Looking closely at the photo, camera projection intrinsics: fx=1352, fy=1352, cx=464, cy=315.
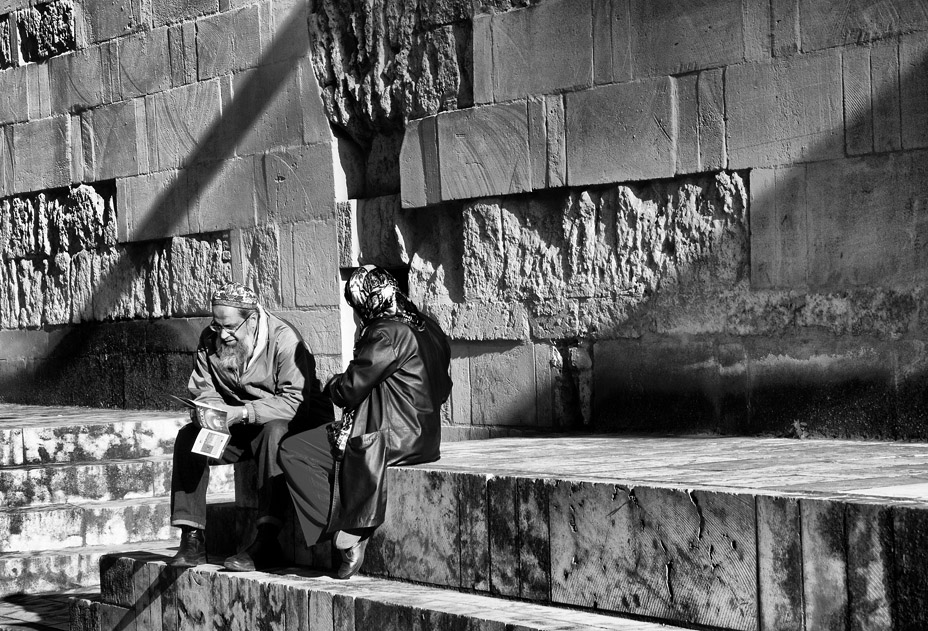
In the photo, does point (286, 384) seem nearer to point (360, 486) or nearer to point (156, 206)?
point (360, 486)

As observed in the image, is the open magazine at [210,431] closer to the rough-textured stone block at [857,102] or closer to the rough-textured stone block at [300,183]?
the rough-textured stone block at [857,102]

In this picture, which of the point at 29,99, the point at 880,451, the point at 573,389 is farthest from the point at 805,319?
the point at 29,99

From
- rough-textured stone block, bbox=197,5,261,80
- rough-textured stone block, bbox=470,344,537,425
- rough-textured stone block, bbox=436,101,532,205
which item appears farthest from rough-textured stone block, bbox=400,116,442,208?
rough-textured stone block, bbox=197,5,261,80

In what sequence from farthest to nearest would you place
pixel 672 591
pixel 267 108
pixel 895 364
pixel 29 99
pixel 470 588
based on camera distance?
pixel 29 99 → pixel 267 108 → pixel 895 364 → pixel 470 588 → pixel 672 591

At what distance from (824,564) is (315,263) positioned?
6.52 meters

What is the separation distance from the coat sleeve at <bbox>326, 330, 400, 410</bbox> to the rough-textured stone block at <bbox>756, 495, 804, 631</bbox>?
203cm

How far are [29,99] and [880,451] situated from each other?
33.2 feet

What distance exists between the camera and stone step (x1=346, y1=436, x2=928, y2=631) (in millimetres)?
4293

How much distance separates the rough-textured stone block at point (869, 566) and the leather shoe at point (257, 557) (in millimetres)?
3030

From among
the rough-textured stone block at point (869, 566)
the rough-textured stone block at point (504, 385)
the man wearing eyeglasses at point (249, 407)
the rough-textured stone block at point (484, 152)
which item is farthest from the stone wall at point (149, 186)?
the rough-textured stone block at point (869, 566)

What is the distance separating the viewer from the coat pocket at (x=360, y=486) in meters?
5.95

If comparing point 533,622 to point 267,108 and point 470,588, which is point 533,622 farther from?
point 267,108

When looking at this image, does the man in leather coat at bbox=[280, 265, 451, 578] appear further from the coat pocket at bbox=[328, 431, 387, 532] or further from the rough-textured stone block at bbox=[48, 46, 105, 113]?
the rough-textured stone block at bbox=[48, 46, 105, 113]

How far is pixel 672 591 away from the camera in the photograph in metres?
4.84
